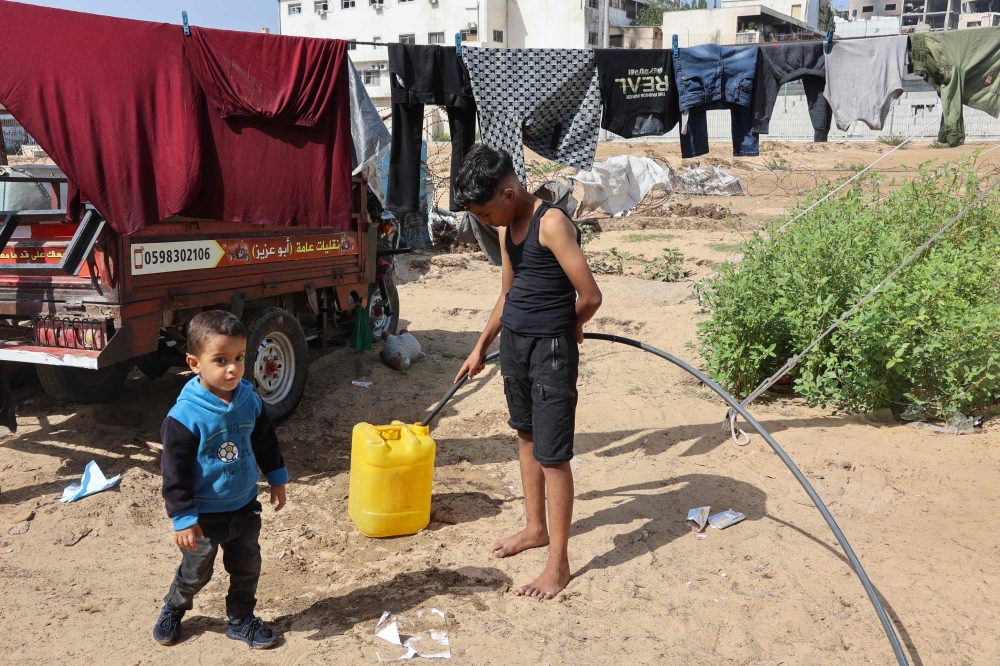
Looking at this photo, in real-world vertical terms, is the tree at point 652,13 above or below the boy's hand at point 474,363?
above

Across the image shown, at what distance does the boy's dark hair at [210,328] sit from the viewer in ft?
9.07

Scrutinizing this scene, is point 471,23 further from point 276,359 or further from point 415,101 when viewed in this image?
point 276,359

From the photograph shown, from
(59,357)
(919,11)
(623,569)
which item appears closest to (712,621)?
(623,569)

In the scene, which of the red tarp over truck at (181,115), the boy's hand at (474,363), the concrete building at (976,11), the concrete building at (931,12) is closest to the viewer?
the boy's hand at (474,363)

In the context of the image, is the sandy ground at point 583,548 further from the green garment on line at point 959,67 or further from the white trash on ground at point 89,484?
the green garment on line at point 959,67

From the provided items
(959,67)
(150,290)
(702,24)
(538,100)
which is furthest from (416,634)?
(702,24)

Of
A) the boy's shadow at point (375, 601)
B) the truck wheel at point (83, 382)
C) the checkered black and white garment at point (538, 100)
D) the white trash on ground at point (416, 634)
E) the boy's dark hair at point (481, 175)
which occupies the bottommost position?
the boy's shadow at point (375, 601)

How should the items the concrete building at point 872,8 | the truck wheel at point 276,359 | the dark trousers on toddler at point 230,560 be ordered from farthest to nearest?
the concrete building at point 872,8
the truck wheel at point 276,359
the dark trousers on toddler at point 230,560

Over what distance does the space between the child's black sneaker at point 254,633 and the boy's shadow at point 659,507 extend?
1.46 metres

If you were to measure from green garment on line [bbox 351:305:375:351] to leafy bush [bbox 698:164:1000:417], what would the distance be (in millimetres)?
3163

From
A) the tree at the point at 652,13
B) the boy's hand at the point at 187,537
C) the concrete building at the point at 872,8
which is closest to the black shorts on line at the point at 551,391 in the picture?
the boy's hand at the point at 187,537

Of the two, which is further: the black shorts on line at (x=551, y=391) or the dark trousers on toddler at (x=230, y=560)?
the black shorts on line at (x=551, y=391)

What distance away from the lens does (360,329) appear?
7.44 m

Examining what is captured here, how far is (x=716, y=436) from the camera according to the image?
215 inches
